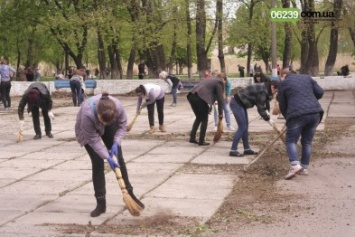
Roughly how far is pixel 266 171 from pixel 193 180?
1239 mm

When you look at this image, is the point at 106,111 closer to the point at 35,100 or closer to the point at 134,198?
the point at 134,198

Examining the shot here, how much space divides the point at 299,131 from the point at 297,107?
377mm

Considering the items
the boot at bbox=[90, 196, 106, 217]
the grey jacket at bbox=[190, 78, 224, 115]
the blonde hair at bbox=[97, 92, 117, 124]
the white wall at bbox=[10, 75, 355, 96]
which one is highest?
the blonde hair at bbox=[97, 92, 117, 124]

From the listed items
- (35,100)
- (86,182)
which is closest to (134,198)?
(86,182)

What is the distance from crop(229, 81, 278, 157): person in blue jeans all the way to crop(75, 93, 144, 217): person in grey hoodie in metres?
3.77

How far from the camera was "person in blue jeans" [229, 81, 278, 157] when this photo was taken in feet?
32.9

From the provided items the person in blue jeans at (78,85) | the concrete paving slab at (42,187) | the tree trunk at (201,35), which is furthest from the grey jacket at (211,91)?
the tree trunk at (201,35)

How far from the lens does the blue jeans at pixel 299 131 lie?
28.2 feet

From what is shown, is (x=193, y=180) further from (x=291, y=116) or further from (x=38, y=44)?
(x=38, y=44)

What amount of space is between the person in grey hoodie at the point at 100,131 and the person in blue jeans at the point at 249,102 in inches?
148

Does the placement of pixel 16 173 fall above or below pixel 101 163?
below

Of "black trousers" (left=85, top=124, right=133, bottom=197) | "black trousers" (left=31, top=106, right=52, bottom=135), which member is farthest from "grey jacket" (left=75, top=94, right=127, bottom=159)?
"black trousers" (left=31, top=106, right=52, bottom=135)

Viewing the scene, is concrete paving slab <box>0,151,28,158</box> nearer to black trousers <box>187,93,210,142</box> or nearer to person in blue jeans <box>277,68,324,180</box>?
black trousers <box>187,93,210,142</box>

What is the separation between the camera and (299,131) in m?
8.70
